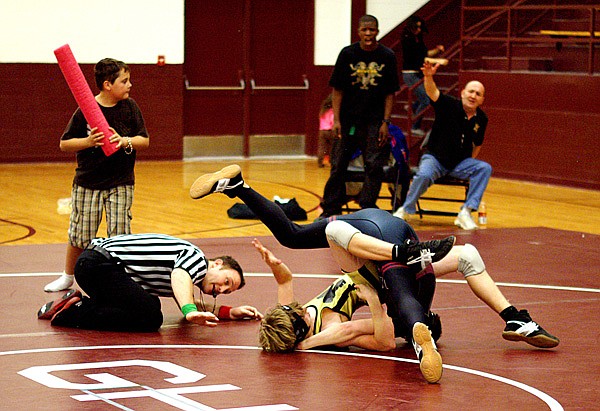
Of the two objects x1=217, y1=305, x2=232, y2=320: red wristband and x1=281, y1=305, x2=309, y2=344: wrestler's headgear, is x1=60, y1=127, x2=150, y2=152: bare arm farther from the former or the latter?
x1=281, y1=305, x2=309, y2=344: wrestler's headgear

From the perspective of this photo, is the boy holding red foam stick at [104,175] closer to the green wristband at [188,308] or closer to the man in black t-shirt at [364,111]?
the green wristband at [188,308]

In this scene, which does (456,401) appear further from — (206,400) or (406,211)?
(406,211)

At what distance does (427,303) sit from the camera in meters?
6.00

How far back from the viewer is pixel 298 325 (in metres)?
5.95

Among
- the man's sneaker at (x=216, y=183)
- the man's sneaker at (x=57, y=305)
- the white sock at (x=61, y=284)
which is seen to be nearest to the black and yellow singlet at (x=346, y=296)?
the man's sneaker at (x=216, y=183)

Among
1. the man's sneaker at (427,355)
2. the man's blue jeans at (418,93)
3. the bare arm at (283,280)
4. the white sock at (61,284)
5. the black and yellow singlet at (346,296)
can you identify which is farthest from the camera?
the man's blue jeans at (418,93)

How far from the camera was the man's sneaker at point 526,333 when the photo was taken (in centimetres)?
607

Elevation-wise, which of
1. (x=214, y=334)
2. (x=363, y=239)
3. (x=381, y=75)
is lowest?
(x=214, y=334)

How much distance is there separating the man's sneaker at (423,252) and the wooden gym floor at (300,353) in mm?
507

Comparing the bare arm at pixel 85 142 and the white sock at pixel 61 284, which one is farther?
the white sock at pixel 61 284

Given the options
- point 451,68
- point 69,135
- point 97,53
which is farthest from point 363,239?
point 451,68

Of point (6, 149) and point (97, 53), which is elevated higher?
point (97, 53)

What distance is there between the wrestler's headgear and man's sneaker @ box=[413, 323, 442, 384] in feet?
2.35

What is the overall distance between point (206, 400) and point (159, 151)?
1230 cm
